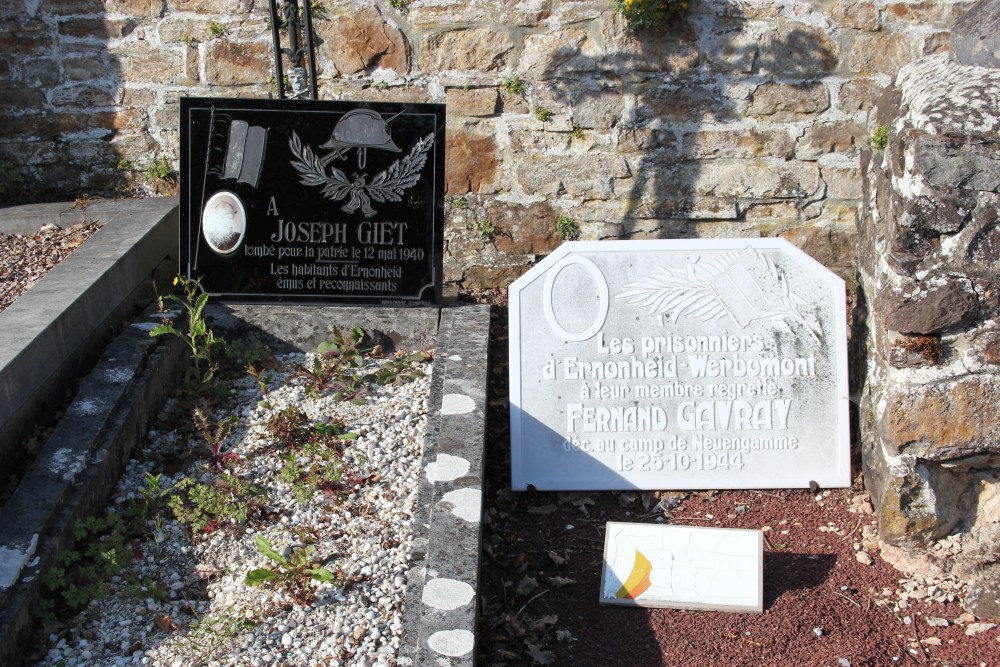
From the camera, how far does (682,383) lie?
3.72 metres

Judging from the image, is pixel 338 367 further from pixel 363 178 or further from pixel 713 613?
pixel 713 613

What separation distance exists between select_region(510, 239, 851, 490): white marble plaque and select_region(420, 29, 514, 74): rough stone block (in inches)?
60.5

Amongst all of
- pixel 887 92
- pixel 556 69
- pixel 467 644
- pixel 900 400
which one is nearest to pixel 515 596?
pixel 467 644

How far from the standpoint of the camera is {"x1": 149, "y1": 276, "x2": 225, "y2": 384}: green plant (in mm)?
3988

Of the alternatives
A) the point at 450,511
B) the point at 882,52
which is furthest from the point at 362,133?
the point at 882,52

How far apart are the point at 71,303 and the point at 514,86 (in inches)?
91.5

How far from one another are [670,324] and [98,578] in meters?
2.21

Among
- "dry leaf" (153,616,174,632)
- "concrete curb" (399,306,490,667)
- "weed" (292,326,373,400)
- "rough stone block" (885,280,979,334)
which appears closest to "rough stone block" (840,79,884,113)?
"rough stone block" (885,280,979,334)

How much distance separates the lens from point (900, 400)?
10.9 ft

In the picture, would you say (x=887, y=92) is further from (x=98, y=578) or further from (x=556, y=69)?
(x=98, y=578)

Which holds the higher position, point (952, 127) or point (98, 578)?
point (952, 127)

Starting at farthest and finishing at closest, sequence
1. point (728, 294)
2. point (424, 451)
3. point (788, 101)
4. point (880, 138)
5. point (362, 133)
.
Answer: point (788, 101)
point (362, 133)
point (728, 294)
point (880, 138)
point (424, 451)

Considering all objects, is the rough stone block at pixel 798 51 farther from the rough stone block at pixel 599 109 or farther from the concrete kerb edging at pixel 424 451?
the concrete kerb edging at pixel 424 451

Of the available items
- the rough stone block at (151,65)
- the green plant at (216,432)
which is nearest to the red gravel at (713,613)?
the green plant at (216,432)
